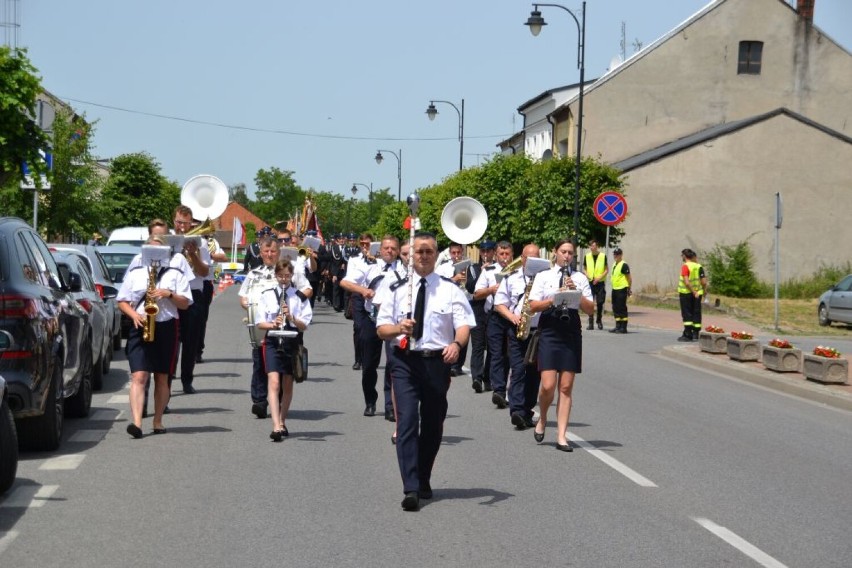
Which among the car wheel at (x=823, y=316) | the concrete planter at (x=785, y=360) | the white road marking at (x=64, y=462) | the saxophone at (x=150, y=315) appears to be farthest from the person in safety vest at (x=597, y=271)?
the white road marking at (x=64, y=462)

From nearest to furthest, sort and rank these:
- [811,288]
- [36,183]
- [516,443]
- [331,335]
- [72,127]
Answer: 1. [516,443]
2. [36,183]
3. [331,335]
4. [72,127]
5. [811,288]

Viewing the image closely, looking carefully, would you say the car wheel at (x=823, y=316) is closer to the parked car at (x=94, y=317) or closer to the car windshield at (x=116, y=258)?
the car windshield at (x=116, y=258)

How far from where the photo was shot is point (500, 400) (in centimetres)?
1356

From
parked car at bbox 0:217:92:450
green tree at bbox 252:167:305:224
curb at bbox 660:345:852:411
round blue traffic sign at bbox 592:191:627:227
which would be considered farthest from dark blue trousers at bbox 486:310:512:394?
green tree at bbox 252:167:305:224

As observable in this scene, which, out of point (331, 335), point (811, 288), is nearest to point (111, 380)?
point (331, 335)

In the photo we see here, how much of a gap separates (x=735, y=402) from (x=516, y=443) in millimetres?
5065

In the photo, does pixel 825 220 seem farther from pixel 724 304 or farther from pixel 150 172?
pixel 150 172

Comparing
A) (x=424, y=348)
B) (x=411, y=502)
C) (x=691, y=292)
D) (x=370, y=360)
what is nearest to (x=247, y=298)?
(x=370, y=360)

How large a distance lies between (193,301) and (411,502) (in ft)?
23.3

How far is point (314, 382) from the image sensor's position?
16078 mm

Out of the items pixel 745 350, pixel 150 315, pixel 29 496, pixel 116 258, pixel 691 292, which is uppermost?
pixel 116 258

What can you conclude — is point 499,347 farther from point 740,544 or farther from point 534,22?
point 534,22

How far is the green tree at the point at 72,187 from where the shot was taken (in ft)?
113

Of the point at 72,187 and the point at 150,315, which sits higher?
the point at 72,187
